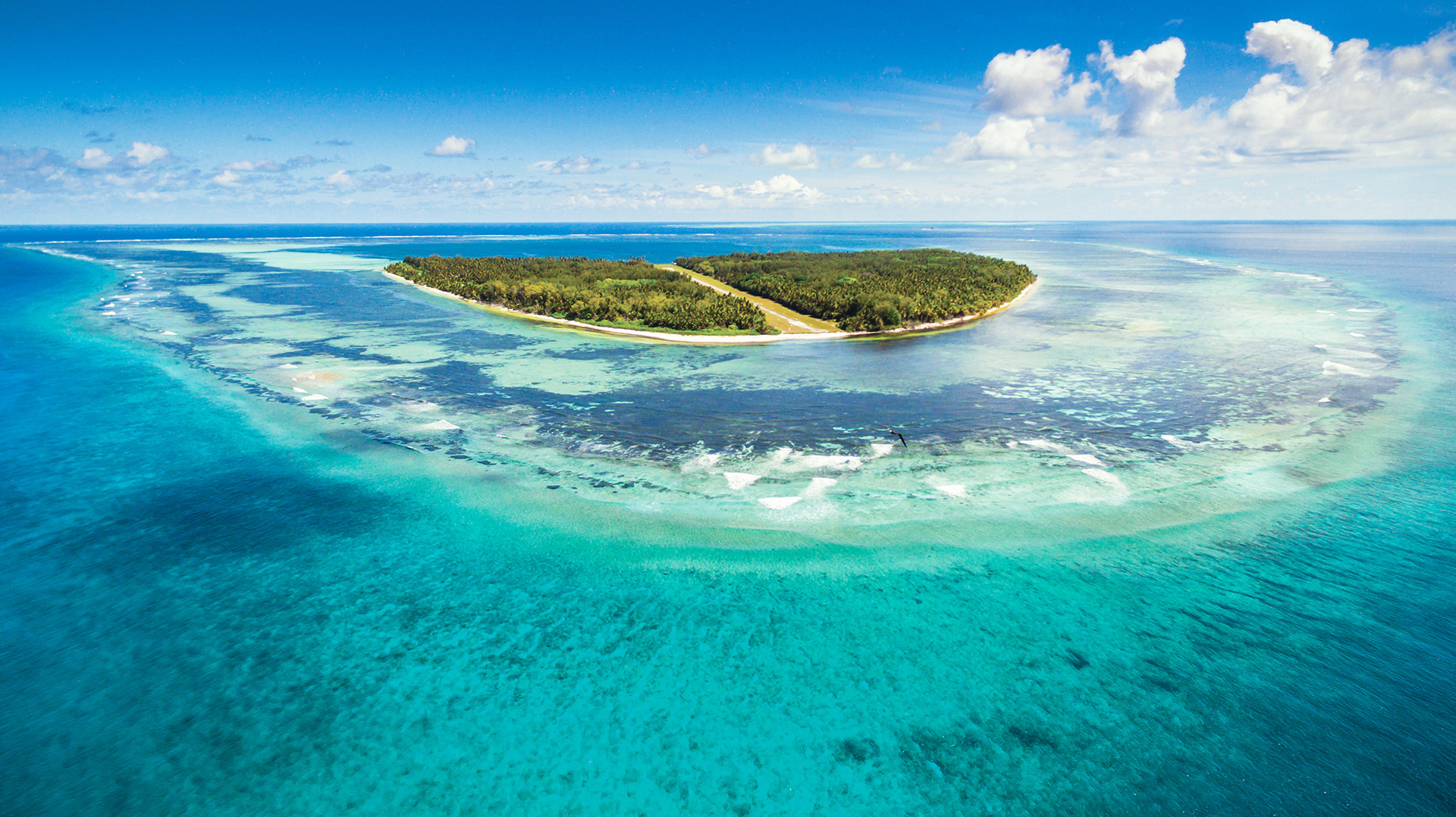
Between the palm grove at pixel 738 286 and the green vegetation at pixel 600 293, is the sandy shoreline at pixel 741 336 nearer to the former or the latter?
the palm grove at pixel 738 286

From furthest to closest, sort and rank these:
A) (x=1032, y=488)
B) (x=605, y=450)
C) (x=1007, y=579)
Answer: (x=605, y=450) → (x=1032, y=488) → (x=1007, y=579)

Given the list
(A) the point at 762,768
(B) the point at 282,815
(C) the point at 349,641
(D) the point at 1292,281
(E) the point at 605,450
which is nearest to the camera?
(B) the point at 282,815

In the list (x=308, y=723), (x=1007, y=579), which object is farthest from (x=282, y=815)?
(x=1007, y=579)

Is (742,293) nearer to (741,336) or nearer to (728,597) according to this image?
(741,336)

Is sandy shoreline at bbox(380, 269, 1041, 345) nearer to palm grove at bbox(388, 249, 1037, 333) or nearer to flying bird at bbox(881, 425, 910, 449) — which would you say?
palm grove at bbox(388, 249, 1037, 333)

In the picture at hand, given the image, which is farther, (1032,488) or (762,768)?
(1032,488)

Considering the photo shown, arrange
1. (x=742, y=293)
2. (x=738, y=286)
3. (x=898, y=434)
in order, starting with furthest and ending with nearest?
1. (x=738, y=286)
2. (x=742, y=293)
3. (x=898, y=434)

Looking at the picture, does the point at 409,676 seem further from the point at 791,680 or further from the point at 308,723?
the point at 791,680

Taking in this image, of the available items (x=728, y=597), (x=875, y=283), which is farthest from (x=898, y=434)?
(x=875, y=283)
